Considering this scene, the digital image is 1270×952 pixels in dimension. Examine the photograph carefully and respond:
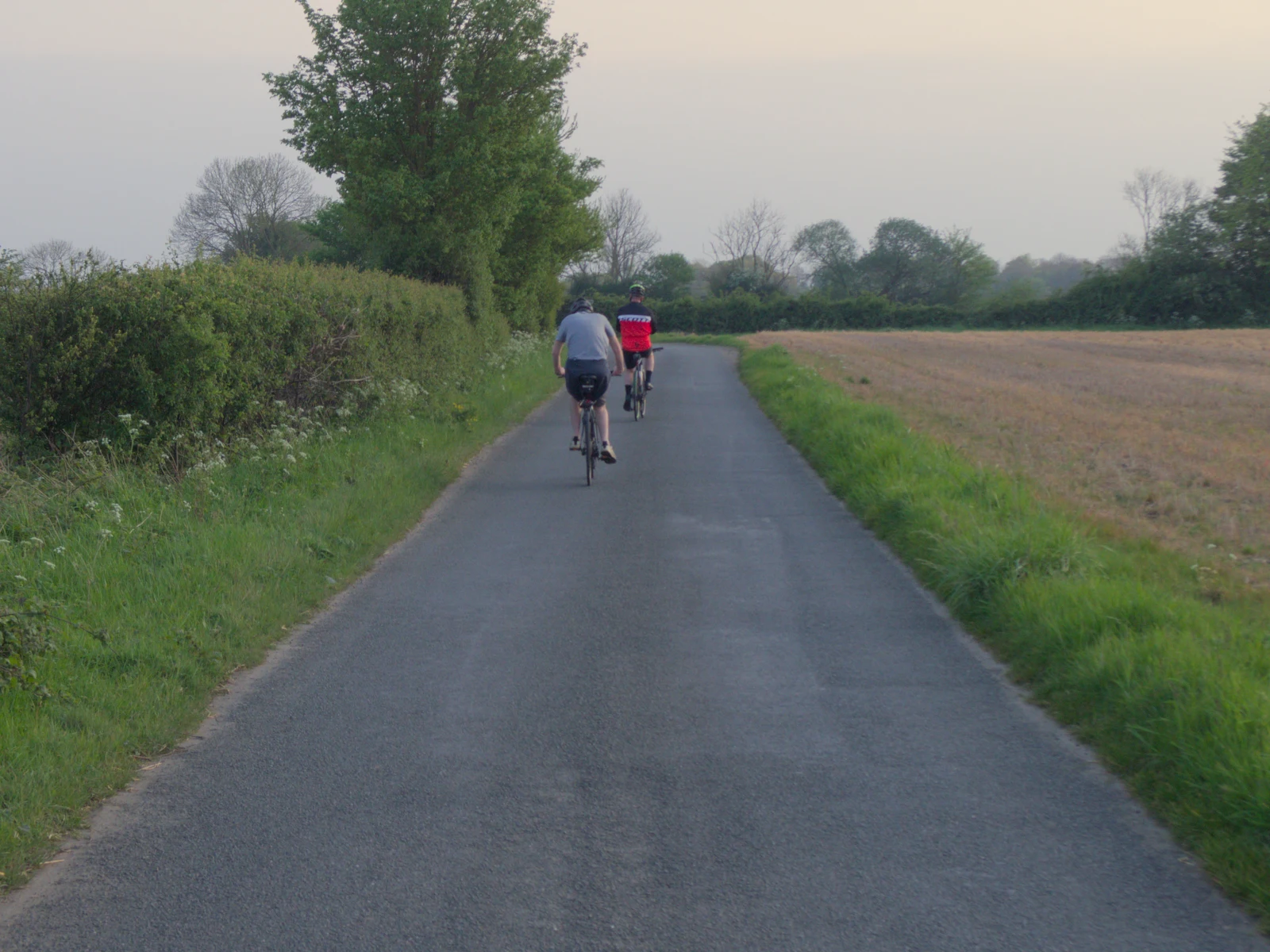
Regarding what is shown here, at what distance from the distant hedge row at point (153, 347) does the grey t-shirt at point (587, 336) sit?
2.98m

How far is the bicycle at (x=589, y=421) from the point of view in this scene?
38.9 feet

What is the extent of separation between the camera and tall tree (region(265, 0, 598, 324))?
23.2 m

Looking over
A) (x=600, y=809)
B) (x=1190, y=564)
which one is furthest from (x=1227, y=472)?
(x=600, y=809)

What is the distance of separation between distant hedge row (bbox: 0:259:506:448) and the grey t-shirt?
2.98 metres

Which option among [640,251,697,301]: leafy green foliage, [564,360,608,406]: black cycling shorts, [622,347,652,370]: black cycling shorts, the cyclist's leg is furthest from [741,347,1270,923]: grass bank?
[640,251,697,301]: leafy green foliage

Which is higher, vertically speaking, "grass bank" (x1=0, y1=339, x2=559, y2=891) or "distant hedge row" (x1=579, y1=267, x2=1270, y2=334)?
"distant hedge row" (x1=579, y1=267, x2=1270, y2=334)

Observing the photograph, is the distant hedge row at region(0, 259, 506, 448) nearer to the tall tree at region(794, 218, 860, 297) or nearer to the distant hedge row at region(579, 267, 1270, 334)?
the distant hedge row at region(579, 267, 1270, 334)

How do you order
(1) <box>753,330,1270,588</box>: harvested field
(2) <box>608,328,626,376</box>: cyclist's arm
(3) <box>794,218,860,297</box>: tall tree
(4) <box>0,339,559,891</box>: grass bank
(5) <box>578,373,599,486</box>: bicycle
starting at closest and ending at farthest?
1. (4) <box>0,339,559,891</box>: grass bank
2. (1) <box>753,330,1270,588</box>: harvested field
3. (5) <box>578,373,599,486</box>: bicycle
4. (2) <box>608,328,626,376</box>: cyclist's arm
5. (3) <box>794,218,860,297</box>: tall tree

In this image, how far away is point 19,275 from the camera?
8953mm

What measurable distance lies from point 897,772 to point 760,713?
87 cm

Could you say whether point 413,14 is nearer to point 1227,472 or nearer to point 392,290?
point 392,290

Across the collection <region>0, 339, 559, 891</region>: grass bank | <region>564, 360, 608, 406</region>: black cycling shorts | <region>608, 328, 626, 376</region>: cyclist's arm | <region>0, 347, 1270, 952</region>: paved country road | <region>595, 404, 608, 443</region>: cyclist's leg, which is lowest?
<region>0, 347, 1270, 952</region>: paved country road

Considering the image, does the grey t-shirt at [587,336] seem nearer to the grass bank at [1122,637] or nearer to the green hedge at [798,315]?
the grass bank at [1122,637]

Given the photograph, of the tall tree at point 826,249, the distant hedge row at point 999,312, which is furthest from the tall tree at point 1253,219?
the tall tree at point 826,249
